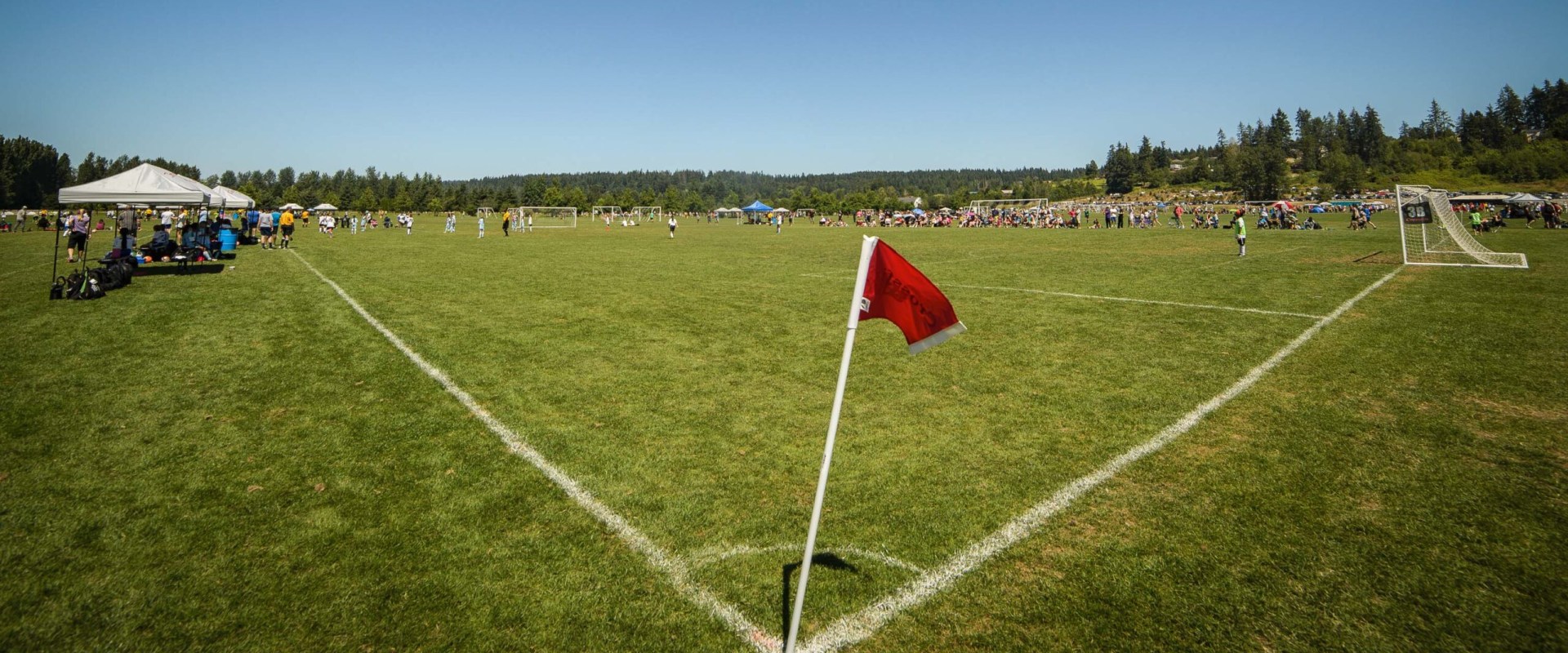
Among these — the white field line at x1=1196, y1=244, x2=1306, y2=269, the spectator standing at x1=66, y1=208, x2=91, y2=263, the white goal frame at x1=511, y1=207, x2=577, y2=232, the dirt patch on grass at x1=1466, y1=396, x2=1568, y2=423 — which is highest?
the white goal frame at x1=511, y1=207, x2=577, y2=232

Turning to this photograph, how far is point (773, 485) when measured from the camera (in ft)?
17.9

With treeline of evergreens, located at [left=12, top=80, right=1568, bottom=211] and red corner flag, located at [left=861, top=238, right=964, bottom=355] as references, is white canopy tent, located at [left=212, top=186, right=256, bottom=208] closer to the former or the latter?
red corner flag, located at [left=861, top=238, right=964, bottom=355]

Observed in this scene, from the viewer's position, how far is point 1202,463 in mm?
5777

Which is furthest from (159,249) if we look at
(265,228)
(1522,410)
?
(1522,410)

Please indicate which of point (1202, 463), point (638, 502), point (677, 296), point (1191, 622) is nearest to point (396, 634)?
point (638, 502)

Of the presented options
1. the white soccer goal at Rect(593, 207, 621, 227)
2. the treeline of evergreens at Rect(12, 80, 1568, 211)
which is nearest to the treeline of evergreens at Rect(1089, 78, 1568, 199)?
the treeline of evergreens at Rect(12, 80, 1568, 211)

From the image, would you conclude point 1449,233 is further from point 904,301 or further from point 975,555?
point 904,301

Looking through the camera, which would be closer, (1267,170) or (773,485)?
(773,485)

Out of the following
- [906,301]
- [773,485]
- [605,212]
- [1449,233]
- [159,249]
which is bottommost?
[773,485]

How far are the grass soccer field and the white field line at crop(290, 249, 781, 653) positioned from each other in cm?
3

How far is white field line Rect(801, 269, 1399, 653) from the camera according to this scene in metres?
3.62

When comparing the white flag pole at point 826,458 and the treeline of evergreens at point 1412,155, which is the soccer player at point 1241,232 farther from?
the treeline of evergreens at point 1412,155

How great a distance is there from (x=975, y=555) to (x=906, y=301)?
1.78 m

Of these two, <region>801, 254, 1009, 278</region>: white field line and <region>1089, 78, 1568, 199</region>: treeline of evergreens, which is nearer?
<region>801, 254, 1009, 278</region>: white field line
